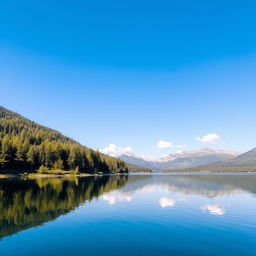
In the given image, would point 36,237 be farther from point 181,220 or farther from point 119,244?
point 181,220

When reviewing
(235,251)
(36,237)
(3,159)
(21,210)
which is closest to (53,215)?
(21,210)

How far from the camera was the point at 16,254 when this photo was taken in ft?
53.6

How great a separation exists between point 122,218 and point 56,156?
132m

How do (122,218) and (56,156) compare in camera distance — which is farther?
(56,156)

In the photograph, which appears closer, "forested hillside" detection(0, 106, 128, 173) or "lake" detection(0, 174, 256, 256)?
"lake" detection(0, 174, 256, 256)

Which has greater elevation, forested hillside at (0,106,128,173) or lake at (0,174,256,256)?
forested hillside at (0,106,128,173)

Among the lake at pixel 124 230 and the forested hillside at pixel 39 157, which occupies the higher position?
the forested hillside at pixel 39 157

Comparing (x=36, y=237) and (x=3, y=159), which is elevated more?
(x=3, y=159)

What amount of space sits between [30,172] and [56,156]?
25792 mm

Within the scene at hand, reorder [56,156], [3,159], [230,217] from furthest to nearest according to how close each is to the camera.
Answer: [56,156] < [3,159] < [230,217]

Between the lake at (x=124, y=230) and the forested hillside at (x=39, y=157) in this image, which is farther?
the forested hillside at (x=39, y=157)

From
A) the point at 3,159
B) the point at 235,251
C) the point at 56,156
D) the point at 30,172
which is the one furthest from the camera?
the point at 56,156

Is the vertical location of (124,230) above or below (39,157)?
below

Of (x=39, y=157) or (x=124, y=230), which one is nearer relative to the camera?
(x=124, y=230)
